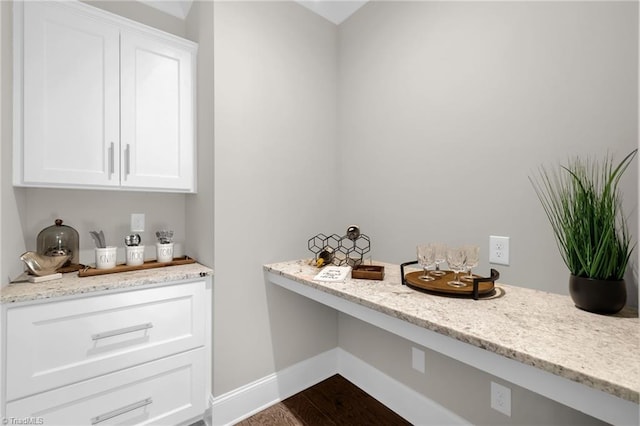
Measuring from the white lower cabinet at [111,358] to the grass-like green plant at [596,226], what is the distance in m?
1.65

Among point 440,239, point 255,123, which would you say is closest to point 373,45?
point 255,123

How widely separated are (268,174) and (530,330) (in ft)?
4.80

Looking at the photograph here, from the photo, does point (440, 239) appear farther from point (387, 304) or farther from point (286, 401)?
point (286, 401)

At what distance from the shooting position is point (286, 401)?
6.07 feet

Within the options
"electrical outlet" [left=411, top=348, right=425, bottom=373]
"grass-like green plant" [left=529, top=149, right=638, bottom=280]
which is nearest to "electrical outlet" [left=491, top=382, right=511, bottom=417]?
"electrical outlet" [left=411, top=348, right=425, bottom=373]

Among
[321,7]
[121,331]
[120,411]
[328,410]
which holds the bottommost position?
[328,410]

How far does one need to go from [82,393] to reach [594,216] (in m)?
2.14

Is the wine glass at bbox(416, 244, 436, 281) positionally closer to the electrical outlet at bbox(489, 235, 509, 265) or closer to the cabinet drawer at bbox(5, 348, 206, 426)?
the electrical outlet at bbox(489, 235, 509, 265)

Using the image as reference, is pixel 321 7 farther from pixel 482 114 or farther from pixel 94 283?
pixel 94 283

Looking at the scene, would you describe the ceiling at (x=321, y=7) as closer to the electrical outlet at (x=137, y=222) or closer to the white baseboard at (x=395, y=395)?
the electrical outlet at (x=137, y=222)

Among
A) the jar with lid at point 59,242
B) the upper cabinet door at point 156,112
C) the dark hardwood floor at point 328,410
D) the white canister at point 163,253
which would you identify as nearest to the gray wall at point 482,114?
the dark hardwood floor at point 328,410

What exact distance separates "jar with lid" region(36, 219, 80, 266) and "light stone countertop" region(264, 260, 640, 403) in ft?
4.58

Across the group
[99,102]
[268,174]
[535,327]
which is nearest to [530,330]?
[535,327]

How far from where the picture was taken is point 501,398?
129cm
